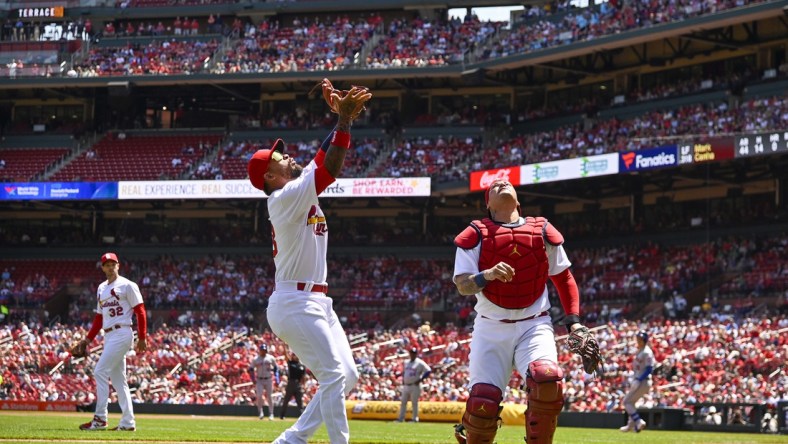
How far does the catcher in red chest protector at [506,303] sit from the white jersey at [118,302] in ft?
26.2

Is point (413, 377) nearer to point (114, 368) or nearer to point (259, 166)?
point (114, 368)

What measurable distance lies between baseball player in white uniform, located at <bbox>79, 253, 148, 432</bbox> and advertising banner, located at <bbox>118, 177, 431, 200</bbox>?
28700 mm

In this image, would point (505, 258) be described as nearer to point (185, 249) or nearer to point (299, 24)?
point (185, 249)

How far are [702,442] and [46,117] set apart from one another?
4536cm

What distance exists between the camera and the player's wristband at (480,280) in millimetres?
8352

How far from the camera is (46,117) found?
5622cm

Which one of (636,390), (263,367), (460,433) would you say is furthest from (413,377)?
(460,433)

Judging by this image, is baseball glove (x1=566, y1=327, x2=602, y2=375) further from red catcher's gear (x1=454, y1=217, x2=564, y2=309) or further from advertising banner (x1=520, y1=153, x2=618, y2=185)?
advertising banner (x1=520, y1=153, x2=618, y2=185)

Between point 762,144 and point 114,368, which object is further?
point 762,144

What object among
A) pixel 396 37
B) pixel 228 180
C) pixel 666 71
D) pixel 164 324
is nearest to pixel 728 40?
pixel 666 71

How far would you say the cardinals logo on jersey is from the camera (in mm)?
8547

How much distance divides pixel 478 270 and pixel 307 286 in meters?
1.32

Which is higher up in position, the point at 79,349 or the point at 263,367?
the point at 79,349

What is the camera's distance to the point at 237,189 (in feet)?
152
